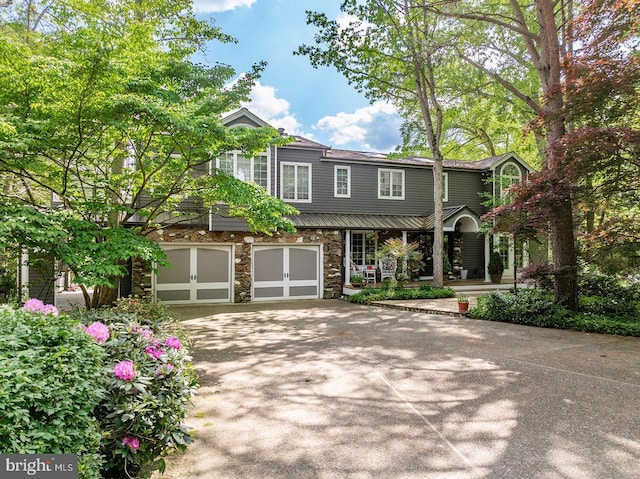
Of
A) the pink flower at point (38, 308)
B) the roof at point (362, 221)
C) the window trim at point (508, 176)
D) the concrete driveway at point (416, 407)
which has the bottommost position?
the concrete driveway at point (416, 407)

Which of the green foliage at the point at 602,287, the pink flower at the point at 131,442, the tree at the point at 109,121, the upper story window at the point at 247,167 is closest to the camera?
the pink flower at the point at 131,442

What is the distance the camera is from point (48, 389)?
1.91 metres

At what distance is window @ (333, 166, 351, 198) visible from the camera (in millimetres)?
15512

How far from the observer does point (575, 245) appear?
9.59 meters

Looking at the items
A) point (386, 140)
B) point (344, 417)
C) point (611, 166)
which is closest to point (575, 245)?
point (611, 166)

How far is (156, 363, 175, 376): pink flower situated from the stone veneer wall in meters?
9.37

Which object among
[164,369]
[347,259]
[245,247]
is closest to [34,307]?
[164,369]

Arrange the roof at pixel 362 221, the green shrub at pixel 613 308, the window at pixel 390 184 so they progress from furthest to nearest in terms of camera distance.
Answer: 1. the window at pixel 390 184
2. the roof at pixel 362 221
3. the green shrub at pixel 613 308

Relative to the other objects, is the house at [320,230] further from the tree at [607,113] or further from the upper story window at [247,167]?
the tree at [607,113]

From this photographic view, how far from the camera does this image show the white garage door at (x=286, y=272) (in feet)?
45.2

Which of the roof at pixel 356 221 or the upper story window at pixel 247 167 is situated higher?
the upper story window at pixel 247 167

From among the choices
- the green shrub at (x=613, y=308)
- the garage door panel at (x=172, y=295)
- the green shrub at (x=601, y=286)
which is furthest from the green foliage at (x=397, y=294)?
the garage door panel at (x=172, y=295)

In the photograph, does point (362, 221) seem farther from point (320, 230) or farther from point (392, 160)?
point (392, 160)

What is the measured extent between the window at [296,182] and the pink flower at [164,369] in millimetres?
11879
